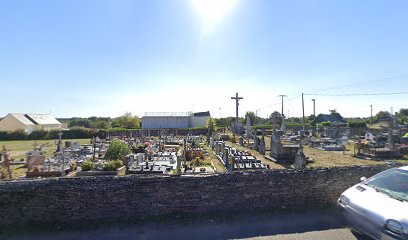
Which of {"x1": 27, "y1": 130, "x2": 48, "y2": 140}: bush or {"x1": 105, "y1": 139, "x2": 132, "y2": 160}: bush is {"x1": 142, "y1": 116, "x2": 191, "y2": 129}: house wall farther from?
{"x1": 105, "y1": 139, "x2": 132, "y2": 160}: bush

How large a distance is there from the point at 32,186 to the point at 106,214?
180 cm

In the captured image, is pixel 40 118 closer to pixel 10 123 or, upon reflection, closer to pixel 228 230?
pixel 10 123

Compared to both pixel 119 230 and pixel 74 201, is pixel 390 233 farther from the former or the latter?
pixel 74 201

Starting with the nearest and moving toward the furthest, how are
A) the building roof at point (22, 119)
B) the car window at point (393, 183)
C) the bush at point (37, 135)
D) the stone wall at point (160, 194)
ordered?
1. the car window at point (393, 183)
2. the stone wall at point (160, 194)
3. the bush at point (37, 135)
4. the building roof at point (22, 119)

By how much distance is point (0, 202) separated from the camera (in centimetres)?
524

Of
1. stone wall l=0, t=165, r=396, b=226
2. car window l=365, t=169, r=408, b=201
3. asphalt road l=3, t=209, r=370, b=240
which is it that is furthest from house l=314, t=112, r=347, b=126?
asphalt road l=3, t=209, r=370, b=240

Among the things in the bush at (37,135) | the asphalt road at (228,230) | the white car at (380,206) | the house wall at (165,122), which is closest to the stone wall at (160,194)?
the asphalt road at (228,230)

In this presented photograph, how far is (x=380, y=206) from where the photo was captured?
417 cm

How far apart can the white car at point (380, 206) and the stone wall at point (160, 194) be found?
109cm

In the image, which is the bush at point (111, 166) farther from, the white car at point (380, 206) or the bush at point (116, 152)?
the white car at point (380, 206)

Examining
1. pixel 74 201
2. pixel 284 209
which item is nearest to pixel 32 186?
pixel 74 201

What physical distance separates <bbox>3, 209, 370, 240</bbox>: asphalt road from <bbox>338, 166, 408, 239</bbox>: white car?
589 mm

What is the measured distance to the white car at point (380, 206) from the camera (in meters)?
3.79

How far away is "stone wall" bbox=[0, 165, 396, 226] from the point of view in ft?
17.4
